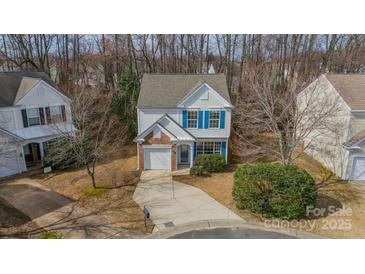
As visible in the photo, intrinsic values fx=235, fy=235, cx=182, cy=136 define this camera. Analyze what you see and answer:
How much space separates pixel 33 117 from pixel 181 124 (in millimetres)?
11672

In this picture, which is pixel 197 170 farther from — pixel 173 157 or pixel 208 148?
pixel 208 148

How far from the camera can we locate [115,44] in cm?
2638

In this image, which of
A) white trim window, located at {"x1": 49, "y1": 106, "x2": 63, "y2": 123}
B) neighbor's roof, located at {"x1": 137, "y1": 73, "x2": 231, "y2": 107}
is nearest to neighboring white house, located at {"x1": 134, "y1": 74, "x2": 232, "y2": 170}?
neighbor's roof, located at {"x1": 137, "y1": 73, "x2": 231, "y2": 107}

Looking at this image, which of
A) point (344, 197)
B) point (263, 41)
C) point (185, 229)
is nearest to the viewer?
point (185, 229)

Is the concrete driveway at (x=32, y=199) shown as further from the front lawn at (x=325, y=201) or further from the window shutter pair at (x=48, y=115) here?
the front lawn at (x=325, y=201)

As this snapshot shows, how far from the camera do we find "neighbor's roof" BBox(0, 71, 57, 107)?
17.4 m

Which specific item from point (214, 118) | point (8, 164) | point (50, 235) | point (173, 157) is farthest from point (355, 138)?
point (8, 164)

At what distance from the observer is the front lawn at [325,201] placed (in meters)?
10.6

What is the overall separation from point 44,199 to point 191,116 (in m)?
11.0

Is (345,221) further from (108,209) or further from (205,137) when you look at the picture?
(108,209)

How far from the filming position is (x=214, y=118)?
1788 cm

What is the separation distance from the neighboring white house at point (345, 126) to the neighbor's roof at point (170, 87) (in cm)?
618

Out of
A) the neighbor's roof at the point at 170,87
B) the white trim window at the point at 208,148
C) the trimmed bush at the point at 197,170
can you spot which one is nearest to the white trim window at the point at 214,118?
the neighbor's roof at the point at 170,87

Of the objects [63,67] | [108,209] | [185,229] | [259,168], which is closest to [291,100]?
[259,168]
